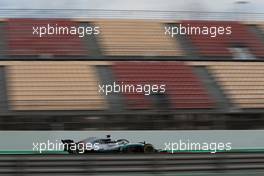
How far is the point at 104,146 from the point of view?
13.4m

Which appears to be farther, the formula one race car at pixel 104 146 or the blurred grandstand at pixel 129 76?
the blurred grandstand at pixel 129 76

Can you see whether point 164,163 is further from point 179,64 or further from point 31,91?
point 179,64

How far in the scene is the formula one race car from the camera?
1326 cm

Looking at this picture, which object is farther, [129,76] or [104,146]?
[129,76]

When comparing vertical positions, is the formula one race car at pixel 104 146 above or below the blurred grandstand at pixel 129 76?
below

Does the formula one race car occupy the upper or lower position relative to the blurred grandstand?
lower

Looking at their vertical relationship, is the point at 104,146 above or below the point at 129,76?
below

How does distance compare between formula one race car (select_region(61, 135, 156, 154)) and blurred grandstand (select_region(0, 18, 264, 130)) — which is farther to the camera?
blurred grandstand (select_region(0, 18, 264, 130))

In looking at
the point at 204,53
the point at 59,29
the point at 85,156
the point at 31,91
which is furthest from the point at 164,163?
the point at 59,29

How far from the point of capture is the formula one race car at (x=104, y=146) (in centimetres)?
1326

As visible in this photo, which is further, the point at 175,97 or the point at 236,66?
the point at 236,66

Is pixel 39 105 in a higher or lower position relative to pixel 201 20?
lower

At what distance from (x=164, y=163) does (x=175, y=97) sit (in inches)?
355

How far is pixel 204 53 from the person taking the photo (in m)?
19.9
